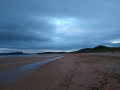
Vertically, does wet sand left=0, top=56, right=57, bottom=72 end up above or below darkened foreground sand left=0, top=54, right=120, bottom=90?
below

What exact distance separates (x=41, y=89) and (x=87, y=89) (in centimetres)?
225

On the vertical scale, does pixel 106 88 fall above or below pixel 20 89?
above

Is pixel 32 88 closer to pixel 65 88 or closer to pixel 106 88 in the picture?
pixel 65 88

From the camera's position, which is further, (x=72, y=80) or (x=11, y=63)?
(x=11, y=63)

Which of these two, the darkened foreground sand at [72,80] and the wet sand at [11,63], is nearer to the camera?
the darkened foreground sand at [72,80]

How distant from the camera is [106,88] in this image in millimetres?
3227

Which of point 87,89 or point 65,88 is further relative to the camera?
point 65,88

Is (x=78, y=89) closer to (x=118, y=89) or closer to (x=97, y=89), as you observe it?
(x=97, y=89)

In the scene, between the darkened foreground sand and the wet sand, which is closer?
the darkened foreground sand

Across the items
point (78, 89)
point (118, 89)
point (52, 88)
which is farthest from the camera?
point (52, 88)

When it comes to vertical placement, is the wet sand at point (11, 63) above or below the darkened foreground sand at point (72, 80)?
below

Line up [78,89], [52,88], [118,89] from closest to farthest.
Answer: [118,89], [78,89], [52,88]

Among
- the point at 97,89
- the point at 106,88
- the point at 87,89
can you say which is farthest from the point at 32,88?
the point at 106,88

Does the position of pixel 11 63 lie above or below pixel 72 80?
below
